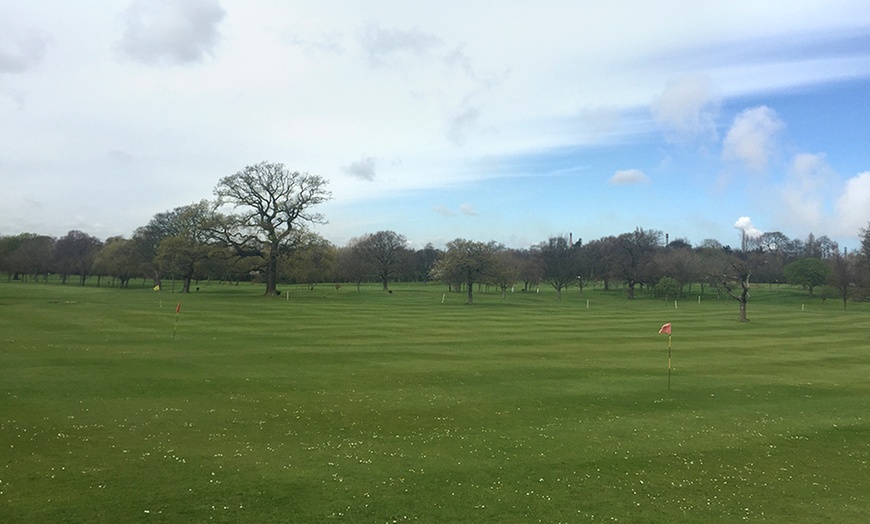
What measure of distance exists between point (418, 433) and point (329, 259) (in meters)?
66.6

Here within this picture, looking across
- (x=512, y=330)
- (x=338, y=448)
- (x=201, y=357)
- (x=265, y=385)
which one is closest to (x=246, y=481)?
(x=338, y=448)

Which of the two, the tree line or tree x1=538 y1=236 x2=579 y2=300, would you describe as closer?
the tree line

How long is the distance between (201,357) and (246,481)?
15460 millimetres

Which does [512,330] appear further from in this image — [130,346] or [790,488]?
[790,488]

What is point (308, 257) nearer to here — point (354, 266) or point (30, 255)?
point (354, 266)

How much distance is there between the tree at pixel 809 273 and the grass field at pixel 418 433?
9242 cm

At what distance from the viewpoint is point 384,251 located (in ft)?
394

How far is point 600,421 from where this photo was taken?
54.2 feet

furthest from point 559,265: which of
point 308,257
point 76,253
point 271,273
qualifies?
point 76,253

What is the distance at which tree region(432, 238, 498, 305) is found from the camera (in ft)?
255

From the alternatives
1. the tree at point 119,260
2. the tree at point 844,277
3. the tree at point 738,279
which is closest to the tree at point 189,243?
the tree at point 119,260

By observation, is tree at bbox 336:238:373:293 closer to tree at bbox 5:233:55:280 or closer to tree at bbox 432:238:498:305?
tree at bbox 432:238:498:305

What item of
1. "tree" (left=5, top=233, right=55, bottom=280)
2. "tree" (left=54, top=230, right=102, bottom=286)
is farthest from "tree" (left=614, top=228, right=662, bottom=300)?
"tree" (left=5, top=233, right=55, bottom=280)

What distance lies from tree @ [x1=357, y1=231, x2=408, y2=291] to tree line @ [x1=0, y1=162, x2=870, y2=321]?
0.73 feet
